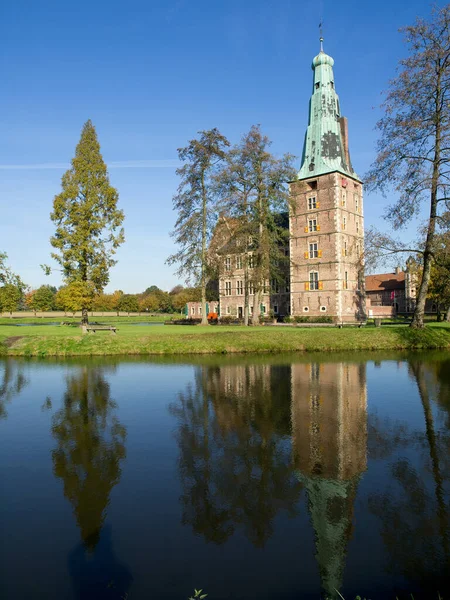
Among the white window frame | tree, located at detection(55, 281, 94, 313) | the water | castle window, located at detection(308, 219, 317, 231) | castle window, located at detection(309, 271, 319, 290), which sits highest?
the white window frame

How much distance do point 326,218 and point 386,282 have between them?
46.0 meters

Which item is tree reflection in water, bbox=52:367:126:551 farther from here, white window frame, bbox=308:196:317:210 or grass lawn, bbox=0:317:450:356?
white window frame, bbox=308:196:317:210

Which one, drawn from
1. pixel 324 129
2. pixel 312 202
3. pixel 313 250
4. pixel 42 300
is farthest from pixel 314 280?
pixel 42 300

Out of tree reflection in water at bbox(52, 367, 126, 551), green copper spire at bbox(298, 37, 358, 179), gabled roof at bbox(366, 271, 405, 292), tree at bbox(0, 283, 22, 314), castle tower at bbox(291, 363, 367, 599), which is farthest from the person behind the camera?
gabled roof at bbox(366, 271, 405, 292)

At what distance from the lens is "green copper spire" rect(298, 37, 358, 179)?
4972cm

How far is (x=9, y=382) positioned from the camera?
14.9 meters

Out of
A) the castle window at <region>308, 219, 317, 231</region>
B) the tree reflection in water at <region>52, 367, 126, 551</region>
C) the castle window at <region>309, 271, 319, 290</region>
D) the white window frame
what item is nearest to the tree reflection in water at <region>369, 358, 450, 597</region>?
the tree reflection in water at <region>52, 367, 126, 551</region>

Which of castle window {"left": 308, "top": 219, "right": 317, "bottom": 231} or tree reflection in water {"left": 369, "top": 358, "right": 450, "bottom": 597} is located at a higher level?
castle window {"left": 308, "top": 219, "right": 317, "bottom": 231}

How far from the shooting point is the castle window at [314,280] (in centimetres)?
4923

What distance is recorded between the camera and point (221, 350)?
77.8 feet

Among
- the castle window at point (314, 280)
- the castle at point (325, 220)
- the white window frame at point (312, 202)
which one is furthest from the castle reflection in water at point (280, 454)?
the white window frame at point (312, 202)

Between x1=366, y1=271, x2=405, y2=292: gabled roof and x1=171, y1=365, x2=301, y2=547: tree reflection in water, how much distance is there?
80.4 meters

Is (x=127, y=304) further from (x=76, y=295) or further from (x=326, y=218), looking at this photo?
(x=76, y=295)

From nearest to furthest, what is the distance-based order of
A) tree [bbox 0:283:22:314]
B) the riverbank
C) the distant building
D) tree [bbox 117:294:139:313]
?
the riverbank
tree [bbox 0:283:22:314]
the distant building
tree [bbox 117:294:139:313]
